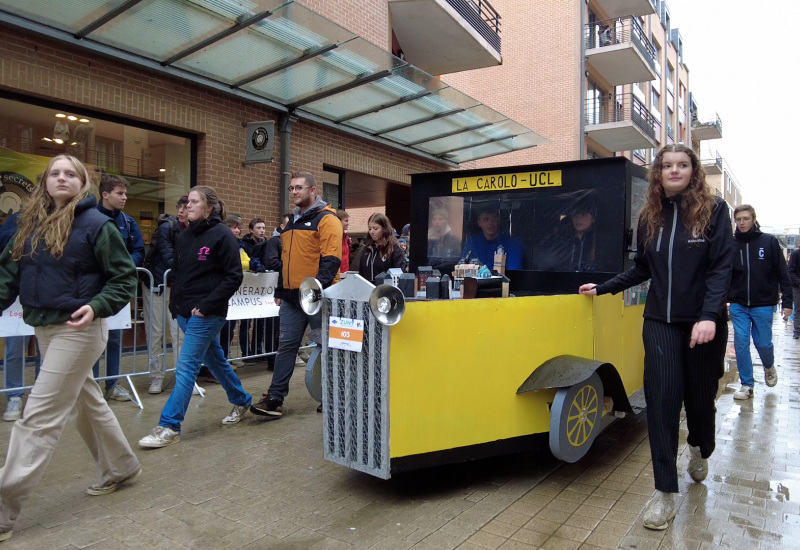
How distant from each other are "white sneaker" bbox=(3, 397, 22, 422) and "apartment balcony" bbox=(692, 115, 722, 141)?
48456 mm

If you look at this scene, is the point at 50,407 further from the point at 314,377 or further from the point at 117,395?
the point at 117,395

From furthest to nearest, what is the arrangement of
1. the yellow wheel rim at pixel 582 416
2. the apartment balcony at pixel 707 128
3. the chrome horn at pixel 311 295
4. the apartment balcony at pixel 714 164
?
the apartment balcony at pixel 714 164
the apartment balcony at pixel 707 128
the yellow wheel rim at pixel 582 416
the chrome horn at pixel 311 295

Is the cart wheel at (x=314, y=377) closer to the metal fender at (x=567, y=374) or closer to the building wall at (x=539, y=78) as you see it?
the metal fender at (x=567, y=374)

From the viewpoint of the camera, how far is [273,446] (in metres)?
4.35

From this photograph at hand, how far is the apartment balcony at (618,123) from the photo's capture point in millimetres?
21266

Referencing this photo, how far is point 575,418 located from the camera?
365 cm

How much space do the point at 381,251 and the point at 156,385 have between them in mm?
2699

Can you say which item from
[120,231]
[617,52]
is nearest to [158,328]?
[120,231]

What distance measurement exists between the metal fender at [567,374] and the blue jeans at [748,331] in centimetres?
291

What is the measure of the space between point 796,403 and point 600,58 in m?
18.1

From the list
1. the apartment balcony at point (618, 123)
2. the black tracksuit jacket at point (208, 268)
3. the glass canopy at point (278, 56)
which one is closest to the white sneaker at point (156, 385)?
the black tracksuit jacket at point (208, 268)

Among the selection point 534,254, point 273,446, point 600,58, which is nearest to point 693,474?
point 534,254

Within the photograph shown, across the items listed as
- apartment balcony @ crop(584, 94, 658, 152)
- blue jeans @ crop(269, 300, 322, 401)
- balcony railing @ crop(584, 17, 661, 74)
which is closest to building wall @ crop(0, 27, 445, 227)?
blue jeans @ crop(269, 300, 322, 401)

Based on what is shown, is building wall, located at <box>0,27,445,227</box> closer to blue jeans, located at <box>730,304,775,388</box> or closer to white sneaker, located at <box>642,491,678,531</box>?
blue jeans, located at <box>730,304,775,388</box>
